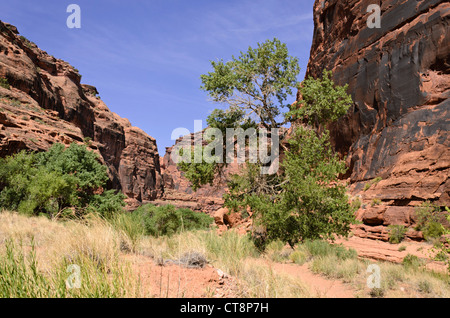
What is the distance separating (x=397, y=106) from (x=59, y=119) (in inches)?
1586

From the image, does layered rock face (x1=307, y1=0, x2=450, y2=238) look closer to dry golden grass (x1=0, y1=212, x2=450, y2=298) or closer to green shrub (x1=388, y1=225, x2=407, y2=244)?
green shrub (x1=388, y1=225, x2=407, y2=244)

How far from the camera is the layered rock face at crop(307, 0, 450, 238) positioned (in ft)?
60.8

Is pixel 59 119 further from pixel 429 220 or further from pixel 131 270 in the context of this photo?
pixel 429 220

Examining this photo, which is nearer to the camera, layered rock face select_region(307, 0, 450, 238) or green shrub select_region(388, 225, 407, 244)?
green shrub select_region(388, 225, 407, 244)

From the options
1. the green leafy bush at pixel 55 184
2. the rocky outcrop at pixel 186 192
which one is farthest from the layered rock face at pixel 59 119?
the rocky outcrop at pixel 186 192

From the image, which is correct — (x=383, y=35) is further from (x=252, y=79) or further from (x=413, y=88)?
(x=252, y=79)

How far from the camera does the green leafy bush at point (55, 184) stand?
1836cm

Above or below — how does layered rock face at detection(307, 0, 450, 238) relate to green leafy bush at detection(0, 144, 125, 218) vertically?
above

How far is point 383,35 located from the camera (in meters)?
26.3

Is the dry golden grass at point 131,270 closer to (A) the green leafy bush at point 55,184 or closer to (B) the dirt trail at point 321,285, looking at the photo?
(B) the dirt trail at point 321,285

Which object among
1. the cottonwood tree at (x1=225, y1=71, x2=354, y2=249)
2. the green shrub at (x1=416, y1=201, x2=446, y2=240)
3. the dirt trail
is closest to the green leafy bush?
the cottonwood tree at (x1=225, y1=71, x2=354, y2=249)

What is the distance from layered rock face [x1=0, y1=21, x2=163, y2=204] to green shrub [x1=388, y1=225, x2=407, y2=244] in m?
27.3

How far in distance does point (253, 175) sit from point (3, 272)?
10.7m

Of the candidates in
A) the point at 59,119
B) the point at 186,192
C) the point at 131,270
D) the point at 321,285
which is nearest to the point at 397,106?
the point at 321,285
